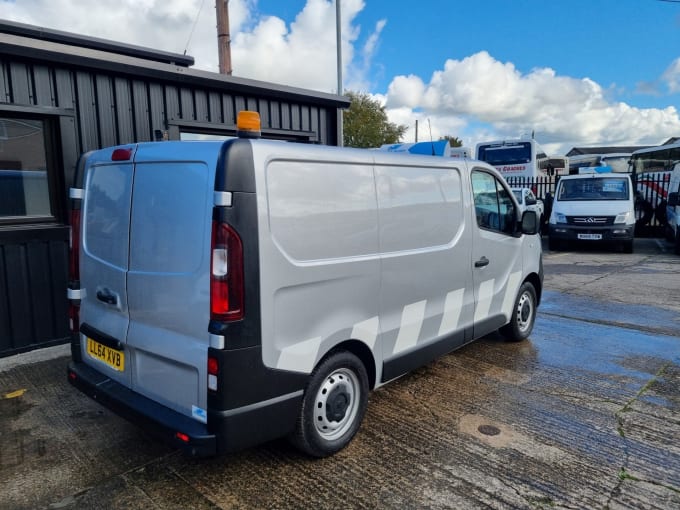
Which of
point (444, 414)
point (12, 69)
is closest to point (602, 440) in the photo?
point (444, 414)

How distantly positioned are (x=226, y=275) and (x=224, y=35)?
37.2 feet

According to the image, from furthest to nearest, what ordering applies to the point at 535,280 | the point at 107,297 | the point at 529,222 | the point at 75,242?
the point at 535,280 < the point at 529,222 < the point at 75,242 < the point at 107,297

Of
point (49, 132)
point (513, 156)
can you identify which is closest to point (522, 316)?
point (49, 132)

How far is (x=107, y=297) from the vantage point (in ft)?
A: 9.53

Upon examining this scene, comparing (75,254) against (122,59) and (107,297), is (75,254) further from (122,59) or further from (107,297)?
(122,59)

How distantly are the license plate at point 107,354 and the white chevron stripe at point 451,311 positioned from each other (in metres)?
2.25

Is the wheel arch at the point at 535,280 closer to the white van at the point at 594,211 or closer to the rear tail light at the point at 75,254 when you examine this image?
the rear tail light at the point at 75,254

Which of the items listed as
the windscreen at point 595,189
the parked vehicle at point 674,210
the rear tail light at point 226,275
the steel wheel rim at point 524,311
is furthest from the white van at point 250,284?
the windscreen at point 595,189

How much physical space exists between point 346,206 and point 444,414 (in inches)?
70.2

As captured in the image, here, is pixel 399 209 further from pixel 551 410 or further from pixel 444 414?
pixel 551 410

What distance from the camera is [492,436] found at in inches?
130

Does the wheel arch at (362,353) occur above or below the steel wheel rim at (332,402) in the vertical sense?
above

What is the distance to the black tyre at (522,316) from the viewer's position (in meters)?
5.03

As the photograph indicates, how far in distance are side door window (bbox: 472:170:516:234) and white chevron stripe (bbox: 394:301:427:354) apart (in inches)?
42.8
